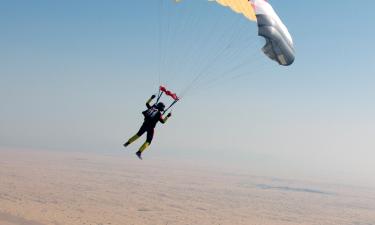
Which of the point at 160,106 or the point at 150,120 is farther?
the point at 150,120

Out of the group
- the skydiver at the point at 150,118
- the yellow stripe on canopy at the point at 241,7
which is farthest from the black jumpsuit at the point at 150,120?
the yellow stripe on canopy at the point at 241,7

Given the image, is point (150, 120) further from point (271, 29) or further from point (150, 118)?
point (271, 29)

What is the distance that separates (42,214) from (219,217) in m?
66.0

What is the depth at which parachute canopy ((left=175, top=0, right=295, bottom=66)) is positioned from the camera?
17469mm

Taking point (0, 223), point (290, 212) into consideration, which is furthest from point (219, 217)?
point (0, 223)

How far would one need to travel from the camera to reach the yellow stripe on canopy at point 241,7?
A: 1639 centimetres

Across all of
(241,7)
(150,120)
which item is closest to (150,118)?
(150,120)

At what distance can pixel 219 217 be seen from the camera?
16212cm

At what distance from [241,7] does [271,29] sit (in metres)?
2.28

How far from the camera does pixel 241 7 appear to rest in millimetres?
16938

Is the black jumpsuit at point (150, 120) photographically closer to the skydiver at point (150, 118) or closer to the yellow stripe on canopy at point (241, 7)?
the skydiver at point (150, 118)

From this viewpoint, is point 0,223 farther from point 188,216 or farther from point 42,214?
point 188,216

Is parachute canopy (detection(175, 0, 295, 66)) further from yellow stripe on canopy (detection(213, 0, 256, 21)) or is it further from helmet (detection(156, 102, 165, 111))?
helmet (detection(156, 102, 165, 111))

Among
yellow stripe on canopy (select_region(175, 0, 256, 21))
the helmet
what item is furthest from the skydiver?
yellow stripe on canopy (select_region(175, 0, 256, 21))
